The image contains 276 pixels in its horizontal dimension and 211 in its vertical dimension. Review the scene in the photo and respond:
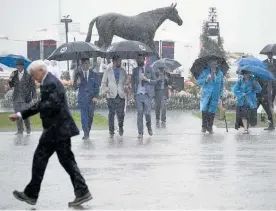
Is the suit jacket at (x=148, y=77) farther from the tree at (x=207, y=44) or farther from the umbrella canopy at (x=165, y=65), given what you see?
the tree at (x=207, y=44)

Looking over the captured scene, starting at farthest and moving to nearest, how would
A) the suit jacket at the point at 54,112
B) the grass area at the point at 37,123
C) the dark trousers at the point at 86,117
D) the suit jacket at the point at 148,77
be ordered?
the grass area at the point at 37,123 < the suit jacket at the point at 148,77 < the dark trousers at the point at 86,117 < the suit jacket at the point at 54,112

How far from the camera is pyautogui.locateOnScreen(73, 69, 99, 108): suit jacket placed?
62.7 ft

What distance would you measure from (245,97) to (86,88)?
3.74 m

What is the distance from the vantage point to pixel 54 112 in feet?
32.9

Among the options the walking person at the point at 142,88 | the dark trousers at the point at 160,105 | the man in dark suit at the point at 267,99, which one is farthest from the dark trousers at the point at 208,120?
the dark trousers at the point at 160,105

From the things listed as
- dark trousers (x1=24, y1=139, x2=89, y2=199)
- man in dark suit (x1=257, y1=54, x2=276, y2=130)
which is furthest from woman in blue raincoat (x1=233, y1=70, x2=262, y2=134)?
dark trousers (x1=24, y1=139, x2=89, y2=199)

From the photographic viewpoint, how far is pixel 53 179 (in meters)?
12.3

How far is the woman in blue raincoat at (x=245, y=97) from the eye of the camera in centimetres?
2073

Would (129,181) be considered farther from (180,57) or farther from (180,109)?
(180,57)

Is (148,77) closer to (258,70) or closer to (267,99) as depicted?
(258,70)

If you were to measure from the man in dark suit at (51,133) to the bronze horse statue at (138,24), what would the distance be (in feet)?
60.8

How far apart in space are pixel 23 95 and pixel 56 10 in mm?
27951

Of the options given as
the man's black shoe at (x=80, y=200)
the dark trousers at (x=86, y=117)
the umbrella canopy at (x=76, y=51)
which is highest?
the umbrella canopy at (x=76, y=51)

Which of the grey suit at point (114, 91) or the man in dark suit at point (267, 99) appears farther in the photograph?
the man in dark suit at point (267, 99)
